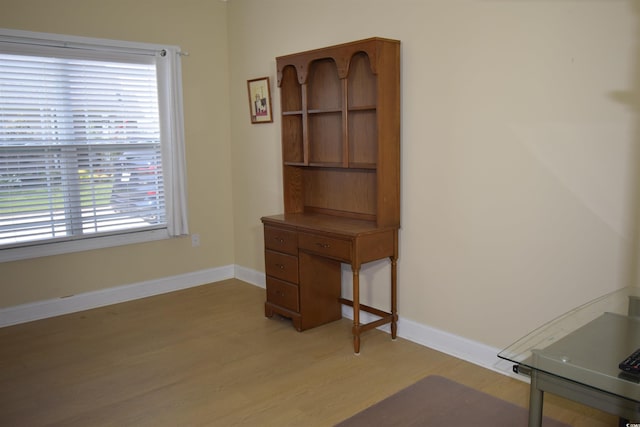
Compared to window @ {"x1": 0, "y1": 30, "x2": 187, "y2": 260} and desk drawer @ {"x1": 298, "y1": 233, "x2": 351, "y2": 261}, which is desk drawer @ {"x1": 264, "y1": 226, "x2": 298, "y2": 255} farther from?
window @ {"x1": 0, "y1": 30, "x2": 187, "y2": 260}

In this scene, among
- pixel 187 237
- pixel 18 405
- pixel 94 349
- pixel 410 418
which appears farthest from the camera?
pixel 187 237

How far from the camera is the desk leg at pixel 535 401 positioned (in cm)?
159

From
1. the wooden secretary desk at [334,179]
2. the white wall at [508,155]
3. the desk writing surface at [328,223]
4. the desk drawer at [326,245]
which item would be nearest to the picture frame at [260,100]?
the wooden secretary desk at [334,179]

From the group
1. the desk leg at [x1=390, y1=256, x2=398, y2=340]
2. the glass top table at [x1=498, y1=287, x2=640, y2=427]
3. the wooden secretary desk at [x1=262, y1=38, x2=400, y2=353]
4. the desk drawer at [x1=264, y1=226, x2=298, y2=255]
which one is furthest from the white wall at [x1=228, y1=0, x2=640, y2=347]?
the glass top table at [x1=498, y1=287, x2=640, y2=427]

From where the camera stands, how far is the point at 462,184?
10.3 ft

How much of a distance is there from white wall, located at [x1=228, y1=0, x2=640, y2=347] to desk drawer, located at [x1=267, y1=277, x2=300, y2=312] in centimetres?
Answer: 53

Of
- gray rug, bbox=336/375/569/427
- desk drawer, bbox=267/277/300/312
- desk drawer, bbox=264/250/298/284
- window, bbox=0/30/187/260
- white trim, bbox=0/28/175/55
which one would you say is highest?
white trim, bbox=0/28/175/55

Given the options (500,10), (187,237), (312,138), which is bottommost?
(187,237)

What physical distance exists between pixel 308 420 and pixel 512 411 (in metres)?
0.99

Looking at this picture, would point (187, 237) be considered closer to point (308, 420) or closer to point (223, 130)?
point (223, 130)

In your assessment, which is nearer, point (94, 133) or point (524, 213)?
point (524, 213)

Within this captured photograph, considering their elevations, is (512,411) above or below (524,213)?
below

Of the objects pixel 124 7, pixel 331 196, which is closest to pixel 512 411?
pixel 331 196

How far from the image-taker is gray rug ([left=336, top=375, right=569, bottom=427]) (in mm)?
2547
